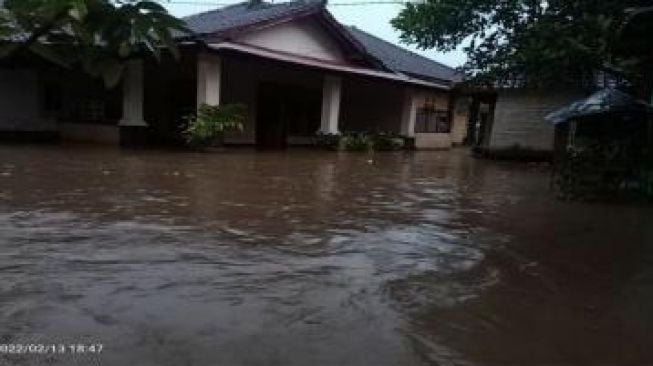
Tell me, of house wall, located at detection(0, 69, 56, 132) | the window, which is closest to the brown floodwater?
house wall, located at detection(0, 69, 56, 132)

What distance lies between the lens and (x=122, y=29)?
1993mm

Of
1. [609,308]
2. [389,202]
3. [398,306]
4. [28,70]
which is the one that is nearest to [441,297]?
[398,306]

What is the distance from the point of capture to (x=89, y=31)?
197 centimetres

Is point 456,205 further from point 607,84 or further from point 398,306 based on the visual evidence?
point 607,84

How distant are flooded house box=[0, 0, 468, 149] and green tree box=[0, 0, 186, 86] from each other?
16.4 metres

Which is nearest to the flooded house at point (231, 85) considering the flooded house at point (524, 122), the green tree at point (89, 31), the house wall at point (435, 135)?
the house wall at point (435, 135)

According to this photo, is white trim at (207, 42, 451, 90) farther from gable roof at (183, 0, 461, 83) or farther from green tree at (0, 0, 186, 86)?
green tree at (0, 0, 186, 86)

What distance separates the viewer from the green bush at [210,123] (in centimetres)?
1884

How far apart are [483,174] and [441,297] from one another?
12.7 m

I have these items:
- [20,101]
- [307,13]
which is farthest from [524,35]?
[20,101]

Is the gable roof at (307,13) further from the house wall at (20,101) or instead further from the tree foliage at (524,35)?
the house wall at (20,101)

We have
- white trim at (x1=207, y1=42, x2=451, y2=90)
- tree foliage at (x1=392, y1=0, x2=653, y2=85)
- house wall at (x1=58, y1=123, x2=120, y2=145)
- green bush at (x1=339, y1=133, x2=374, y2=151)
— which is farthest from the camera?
green bush at (x1=339, y1=133, x2=374, y2=151)

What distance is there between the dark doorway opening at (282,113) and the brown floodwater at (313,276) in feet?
40.6

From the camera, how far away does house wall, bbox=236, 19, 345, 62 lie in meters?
21.2
